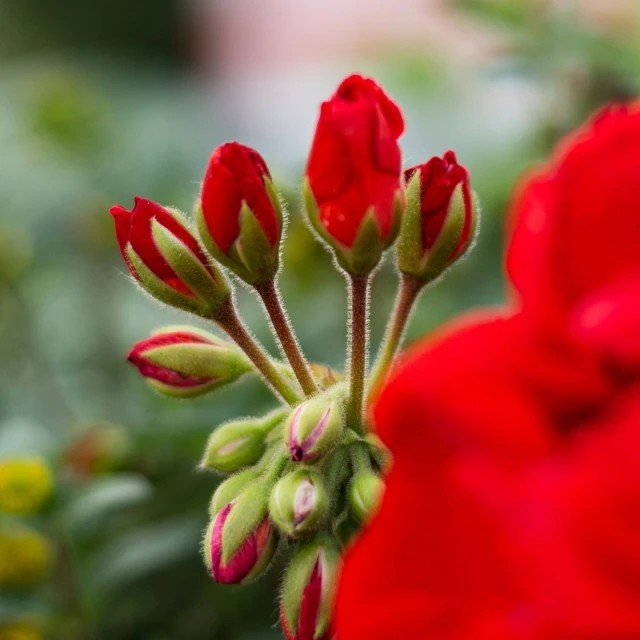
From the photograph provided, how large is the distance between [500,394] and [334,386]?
0.80ft

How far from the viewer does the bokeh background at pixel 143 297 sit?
97 cm

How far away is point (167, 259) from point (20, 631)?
56 cm

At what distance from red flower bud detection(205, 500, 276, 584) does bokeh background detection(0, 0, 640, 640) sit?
33 cm

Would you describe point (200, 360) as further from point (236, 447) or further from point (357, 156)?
point (357, 156)

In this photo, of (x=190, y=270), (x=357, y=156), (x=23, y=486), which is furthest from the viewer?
(x=23, y=486)

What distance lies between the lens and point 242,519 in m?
0.54

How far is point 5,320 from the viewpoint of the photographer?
4.78 feet

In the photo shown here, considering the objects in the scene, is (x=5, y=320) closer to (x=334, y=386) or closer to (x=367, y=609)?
(x=334, y=386)

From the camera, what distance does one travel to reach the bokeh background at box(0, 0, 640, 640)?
968mm

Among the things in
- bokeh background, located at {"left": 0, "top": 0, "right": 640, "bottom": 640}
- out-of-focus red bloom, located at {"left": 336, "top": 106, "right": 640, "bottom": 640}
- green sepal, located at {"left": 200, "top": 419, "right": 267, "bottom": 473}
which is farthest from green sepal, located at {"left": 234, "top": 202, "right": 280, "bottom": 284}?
bokeh background, located at {"left": 0, "top": 0, "right": 640, "bottom": 640}

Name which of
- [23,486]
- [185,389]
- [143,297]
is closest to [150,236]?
[185,389]

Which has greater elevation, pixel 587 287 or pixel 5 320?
pixel 587 287

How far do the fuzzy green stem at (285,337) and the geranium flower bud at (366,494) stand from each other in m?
0.08

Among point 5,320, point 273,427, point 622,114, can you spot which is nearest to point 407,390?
point 622,114
